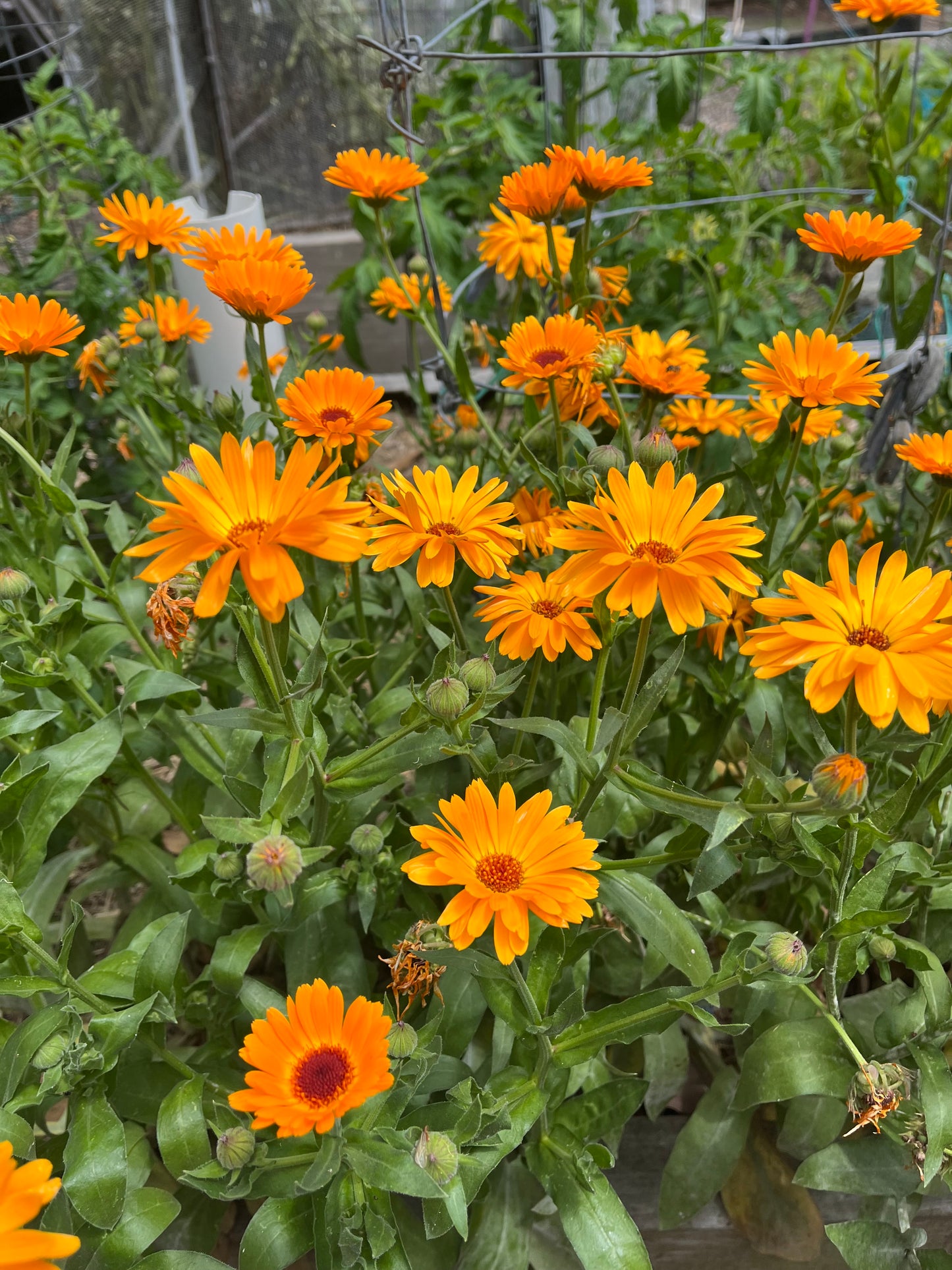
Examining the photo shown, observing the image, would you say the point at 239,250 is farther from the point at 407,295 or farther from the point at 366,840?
the point at 366,840

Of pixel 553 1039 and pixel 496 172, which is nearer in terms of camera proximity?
pixel 553 1039

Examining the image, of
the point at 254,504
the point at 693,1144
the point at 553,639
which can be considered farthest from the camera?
the point at 693,1144

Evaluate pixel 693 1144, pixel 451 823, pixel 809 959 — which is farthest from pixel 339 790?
pixel 693 1144

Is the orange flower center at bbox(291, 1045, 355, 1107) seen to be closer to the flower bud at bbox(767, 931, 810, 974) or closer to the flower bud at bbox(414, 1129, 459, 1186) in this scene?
the flower bud at bbox(414, 1129, 459, 1186)

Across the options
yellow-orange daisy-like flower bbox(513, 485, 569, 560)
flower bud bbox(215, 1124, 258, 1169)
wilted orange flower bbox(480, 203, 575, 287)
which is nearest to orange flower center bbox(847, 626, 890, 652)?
yellow-orange daisy-like flower bbox(513, 485, 569, 560)

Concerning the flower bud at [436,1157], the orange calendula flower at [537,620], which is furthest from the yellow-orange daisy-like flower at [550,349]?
the flower bud at [436,1157]

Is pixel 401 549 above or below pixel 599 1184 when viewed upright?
above

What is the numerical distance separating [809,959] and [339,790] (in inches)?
17.3

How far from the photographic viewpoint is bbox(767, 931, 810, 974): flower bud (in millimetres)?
734

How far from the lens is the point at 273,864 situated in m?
0.71

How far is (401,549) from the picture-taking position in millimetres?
787

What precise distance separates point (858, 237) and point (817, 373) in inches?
6.2

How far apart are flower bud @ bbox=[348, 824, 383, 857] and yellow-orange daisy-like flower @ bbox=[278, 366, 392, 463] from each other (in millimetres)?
361

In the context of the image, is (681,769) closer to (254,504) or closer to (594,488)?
(594,488)
